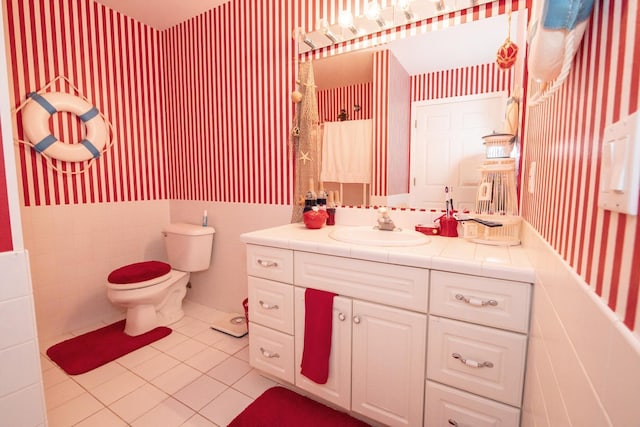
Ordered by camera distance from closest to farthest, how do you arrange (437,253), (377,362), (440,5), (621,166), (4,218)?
(621,166)
(4,218)
(437,253)
(377,362)
(440,5)

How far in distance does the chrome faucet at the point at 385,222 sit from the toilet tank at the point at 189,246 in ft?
4.90

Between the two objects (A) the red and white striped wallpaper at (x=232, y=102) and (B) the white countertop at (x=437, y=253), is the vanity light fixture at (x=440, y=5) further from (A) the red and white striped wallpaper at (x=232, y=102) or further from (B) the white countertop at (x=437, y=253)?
(B) the white countertop at (x=437, y=253)

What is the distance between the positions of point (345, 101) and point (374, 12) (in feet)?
1.62

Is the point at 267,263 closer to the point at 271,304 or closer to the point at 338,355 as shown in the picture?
the point at 271,304

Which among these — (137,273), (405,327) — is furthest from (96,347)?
(405,327)

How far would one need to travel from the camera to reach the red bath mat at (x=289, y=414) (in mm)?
1452

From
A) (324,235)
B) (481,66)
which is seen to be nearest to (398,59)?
(481,66)

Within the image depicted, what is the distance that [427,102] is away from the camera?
161cm

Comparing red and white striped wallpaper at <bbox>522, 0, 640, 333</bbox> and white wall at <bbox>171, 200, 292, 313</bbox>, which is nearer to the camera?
red and white striped wallpaper at <bbox>522, 0, 640, 333</bbox>

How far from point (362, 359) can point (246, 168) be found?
1.63 meters

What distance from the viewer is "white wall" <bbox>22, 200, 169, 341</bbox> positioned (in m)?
2.13

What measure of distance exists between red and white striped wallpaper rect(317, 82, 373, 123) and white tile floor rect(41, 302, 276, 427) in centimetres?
167

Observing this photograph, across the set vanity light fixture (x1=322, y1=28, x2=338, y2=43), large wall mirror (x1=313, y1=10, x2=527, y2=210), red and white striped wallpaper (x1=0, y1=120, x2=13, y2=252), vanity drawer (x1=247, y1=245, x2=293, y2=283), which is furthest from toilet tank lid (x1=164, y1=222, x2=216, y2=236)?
vanity light fixture (x1=322, y1=28, x2=338, y2=43)

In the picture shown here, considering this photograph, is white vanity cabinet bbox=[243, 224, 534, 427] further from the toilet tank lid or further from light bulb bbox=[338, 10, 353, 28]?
light bulb bbox=[338, 10, 353, 28]
